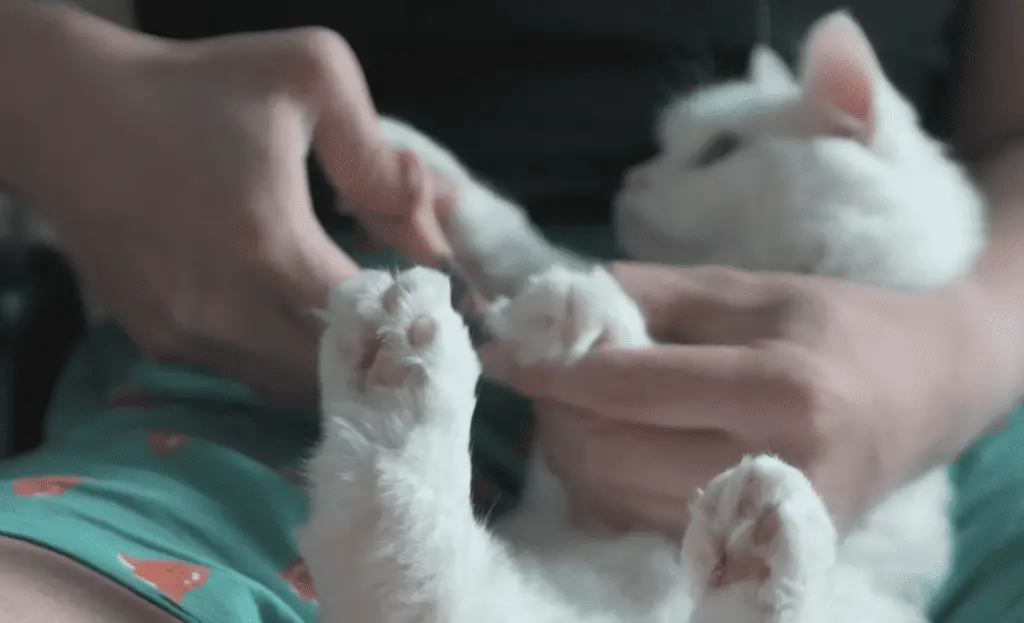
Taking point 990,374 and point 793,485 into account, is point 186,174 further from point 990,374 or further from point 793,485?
point 990,374

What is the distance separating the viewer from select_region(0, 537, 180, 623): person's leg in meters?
0.46

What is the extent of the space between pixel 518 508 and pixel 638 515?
11 centimetres

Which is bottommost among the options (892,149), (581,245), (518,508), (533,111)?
(518,508)

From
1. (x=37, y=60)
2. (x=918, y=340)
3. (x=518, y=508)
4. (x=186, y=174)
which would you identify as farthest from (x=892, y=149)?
(x=37, y=60)

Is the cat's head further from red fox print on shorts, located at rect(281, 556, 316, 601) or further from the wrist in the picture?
red fox print on shorts, located at rect(281, 556, 316, 601)

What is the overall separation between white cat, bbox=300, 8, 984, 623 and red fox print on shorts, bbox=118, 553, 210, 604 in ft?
0.21

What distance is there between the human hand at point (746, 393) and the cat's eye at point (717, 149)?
0.70ft

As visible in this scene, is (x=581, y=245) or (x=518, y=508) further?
(x=581, y=245)

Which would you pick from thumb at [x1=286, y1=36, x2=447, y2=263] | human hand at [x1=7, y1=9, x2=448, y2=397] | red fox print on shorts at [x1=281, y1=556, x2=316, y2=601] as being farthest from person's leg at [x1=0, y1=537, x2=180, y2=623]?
thumb at [x1=286, y1=36, x2=447, y2=263]

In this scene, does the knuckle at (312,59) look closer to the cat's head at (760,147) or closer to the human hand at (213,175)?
the human hand at (213,175)

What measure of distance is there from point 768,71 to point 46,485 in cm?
74

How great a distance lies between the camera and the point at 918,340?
720mm

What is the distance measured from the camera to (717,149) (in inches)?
35.2

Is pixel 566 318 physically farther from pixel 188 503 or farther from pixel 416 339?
pixel 188 503
